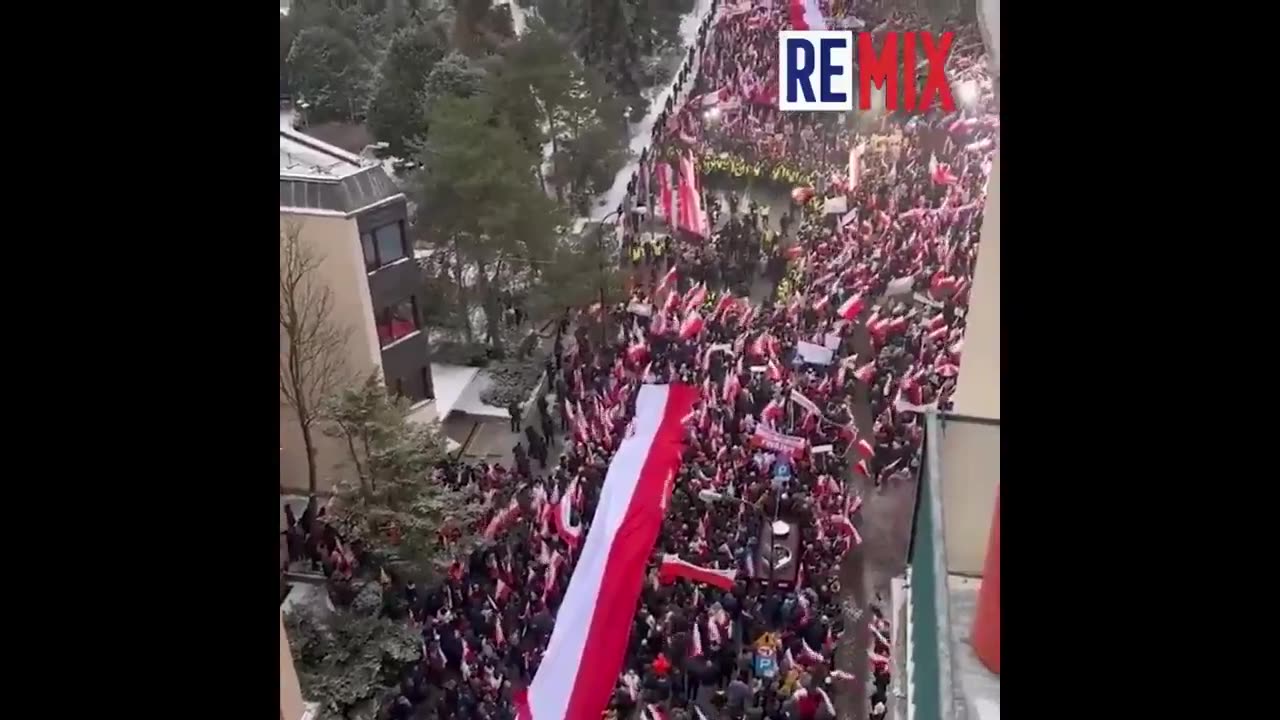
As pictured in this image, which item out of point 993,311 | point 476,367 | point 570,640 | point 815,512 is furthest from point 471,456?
point 993,311

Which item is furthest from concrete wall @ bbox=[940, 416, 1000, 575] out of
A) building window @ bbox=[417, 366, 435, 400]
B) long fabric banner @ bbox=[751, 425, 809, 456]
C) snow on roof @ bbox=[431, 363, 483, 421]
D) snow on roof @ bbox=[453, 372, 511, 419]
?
building window @ bbox=[417, 366, 435, 400]

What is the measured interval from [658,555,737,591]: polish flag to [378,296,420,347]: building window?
1.93 meters

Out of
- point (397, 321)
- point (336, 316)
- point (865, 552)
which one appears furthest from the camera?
point (865, 552)

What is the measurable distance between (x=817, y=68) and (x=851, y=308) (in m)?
1.41

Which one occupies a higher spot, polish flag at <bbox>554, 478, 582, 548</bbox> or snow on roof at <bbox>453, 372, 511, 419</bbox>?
snow on roof at <bbox>453, 372, 511, 419</bbox>

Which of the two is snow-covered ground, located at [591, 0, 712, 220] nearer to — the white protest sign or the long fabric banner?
the white protest sign

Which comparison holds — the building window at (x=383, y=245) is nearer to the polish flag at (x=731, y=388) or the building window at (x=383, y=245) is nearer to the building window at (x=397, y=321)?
the building window at (x=397, y=321)

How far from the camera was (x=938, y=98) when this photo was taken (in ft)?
18.2

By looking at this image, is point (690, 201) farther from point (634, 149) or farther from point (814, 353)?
point (814, 353)

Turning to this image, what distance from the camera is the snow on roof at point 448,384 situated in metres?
6.22

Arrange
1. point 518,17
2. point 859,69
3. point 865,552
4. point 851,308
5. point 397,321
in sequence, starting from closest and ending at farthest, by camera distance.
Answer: point 859,69
point 518,17
point 397,321
point 865,552
point 851,308

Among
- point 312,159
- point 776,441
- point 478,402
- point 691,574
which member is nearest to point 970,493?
point 776,441

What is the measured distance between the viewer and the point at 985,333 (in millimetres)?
5742

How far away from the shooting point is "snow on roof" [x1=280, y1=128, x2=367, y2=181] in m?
5.64
